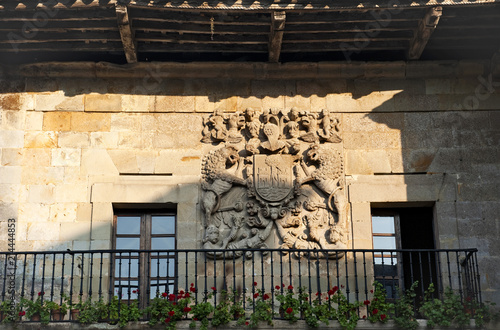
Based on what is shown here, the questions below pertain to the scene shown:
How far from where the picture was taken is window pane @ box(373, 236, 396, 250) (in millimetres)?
10031

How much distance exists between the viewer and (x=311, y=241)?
9.70 meters

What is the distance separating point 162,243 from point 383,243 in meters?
2.53

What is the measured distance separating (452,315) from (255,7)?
3.76 meters

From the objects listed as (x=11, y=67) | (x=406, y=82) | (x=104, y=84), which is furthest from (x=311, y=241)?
(x=11, y=67)

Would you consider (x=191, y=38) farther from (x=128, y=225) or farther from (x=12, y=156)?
(x=12, y=156)

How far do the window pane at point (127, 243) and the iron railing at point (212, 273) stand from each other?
17 cm

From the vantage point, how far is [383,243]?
1005 centimetres

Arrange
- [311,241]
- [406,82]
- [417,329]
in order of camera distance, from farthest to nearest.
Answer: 1. [406,82]
2. [311,241]
3. [417,329]

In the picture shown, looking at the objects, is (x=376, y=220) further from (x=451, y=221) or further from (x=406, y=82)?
(x=406, y=82)

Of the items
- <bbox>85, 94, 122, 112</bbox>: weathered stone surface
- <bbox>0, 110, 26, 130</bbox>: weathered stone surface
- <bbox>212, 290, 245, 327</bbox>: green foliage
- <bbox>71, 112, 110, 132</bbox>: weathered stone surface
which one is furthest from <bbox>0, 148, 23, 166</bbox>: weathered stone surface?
<bbox>212, 290, 245, 327</bbox>: green foliage

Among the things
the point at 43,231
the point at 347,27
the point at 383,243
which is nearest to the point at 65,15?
the point at 43,231

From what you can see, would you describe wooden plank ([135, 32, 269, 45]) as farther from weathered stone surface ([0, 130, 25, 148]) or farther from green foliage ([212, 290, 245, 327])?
green foliage ([212, 290, 245, 327])

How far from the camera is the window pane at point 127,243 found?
392 inches

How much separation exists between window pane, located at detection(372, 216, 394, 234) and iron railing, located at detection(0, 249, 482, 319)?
41 cm
